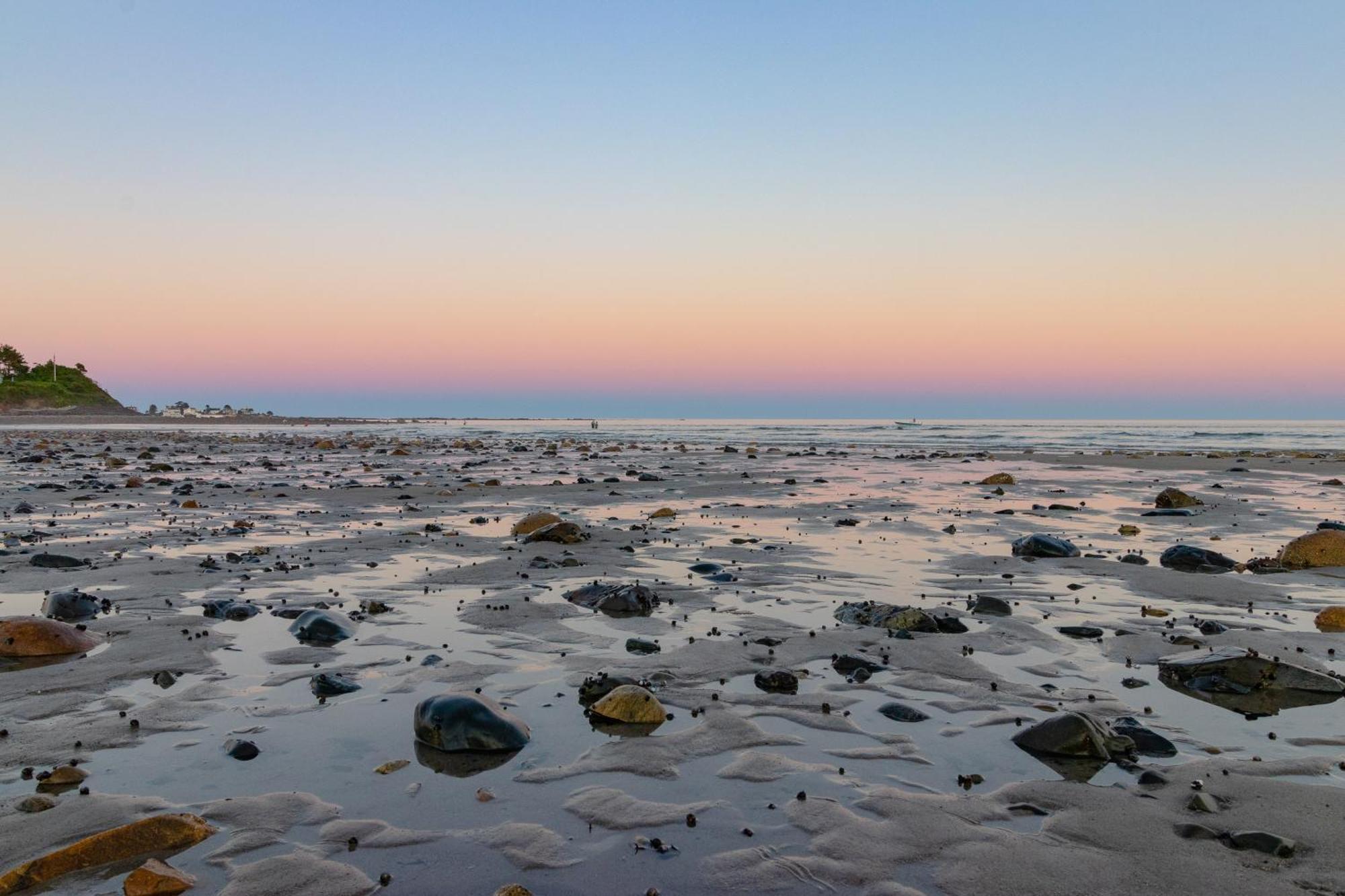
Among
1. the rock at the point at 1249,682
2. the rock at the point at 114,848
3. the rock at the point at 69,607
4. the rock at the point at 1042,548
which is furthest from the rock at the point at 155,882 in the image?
the rock at the point at 1042,548

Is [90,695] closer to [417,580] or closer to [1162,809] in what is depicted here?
[417,580]

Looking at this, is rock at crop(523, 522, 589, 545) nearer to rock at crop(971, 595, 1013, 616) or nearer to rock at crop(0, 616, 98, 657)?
rock at crop(971, 595, 1013, 616)

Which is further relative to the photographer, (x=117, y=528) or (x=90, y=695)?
(x=117, y=528)

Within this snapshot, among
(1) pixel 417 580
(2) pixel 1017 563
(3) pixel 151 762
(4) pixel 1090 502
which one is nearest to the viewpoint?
(3) pixel 151 762

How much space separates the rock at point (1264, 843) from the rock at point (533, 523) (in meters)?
14.0

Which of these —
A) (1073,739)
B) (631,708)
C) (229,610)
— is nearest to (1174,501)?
(1073,739)

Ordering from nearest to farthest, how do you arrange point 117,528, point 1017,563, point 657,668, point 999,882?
point 999,882
point 657,668
point 1017,563
point 117,528

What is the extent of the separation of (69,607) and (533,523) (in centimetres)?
888

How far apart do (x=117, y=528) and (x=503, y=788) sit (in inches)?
654

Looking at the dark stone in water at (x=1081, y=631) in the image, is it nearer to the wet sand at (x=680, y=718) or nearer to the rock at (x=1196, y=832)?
the wet sand at (x=680, y=718)

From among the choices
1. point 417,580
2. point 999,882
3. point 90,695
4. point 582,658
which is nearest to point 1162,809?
point 999,882

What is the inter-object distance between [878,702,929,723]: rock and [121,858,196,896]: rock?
5260 millimetres

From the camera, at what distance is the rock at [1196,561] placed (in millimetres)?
13516

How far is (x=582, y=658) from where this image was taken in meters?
8.58
